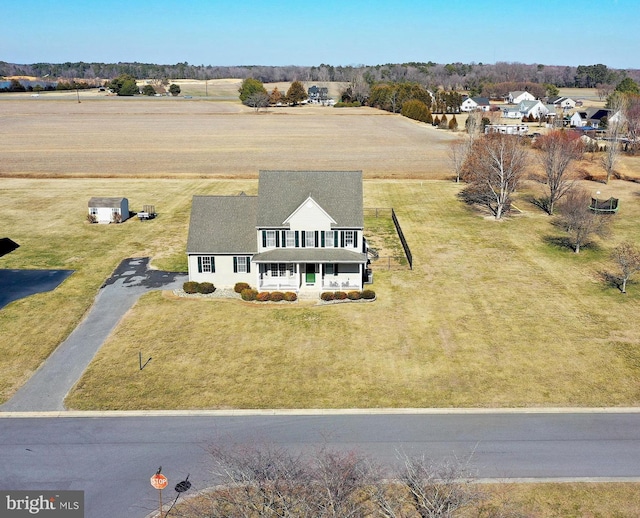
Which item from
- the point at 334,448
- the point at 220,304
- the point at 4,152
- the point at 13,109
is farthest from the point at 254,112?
the point at 334,448

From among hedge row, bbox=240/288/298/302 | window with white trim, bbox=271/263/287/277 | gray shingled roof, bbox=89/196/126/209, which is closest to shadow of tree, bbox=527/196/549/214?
window with white trim, bbox=271/263/287/277

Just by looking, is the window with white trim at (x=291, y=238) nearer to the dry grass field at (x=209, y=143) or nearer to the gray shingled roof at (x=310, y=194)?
the gray shingled roof at (x=310, y=194)

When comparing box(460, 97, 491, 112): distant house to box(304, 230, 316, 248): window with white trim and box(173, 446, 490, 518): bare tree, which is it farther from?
box(173, 446, 490, 518): bare tree

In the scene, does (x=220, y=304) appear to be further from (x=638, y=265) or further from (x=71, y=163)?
(x=71, y=163)

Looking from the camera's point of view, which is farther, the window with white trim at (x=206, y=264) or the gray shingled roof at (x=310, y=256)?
the window with white trim at (x=206, y=264)

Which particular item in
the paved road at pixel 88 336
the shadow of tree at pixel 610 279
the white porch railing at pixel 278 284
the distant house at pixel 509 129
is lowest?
the paved road at pixel 88 336

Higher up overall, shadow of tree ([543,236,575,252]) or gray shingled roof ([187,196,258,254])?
gray shingled roof ([187,196,258,254])

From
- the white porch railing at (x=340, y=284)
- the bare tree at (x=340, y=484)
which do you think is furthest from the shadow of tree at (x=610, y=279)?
the bare tree at (x=340, y=484)
